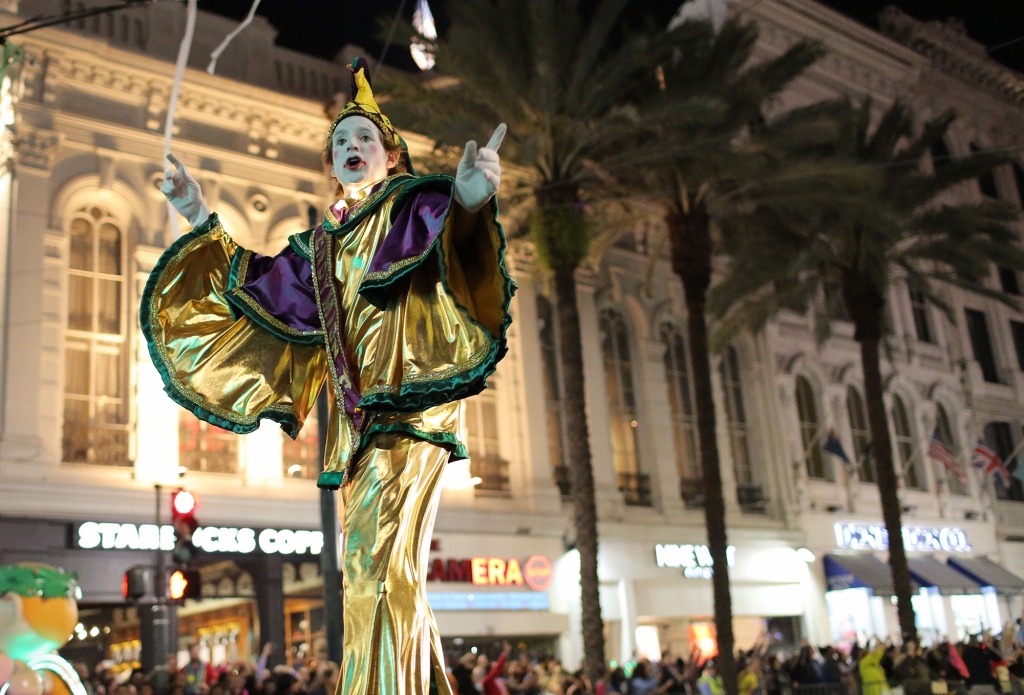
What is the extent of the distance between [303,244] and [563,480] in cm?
2006

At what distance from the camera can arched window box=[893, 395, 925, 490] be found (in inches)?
1243

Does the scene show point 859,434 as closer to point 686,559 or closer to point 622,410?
point 686,559

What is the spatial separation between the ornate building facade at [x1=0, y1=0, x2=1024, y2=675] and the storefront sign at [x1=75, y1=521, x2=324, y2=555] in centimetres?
3

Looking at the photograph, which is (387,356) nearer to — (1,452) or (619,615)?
(1,452)

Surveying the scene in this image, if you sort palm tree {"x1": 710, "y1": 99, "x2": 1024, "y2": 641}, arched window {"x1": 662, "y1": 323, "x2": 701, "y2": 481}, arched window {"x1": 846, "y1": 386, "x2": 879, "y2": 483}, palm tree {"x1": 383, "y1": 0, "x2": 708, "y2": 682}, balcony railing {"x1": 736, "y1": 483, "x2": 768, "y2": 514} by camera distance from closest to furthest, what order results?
palm tree {"x1": 383, "y1": 0, "x2": 708, "y2": 682}
palm tree {"x1": 710, "y1": 99, "x2": 1024, "y2": 641}
arched window {"x1": 662, "y1": 323, "x2": 701, "y2": 481}
balcony railing {"x1": 736, "y1": 483, "x2": 768, "y2": 514}
arched window {"x1": 846, "y1": 386, "x2": 879, "y2": 483}

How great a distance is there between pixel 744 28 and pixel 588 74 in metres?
3.12

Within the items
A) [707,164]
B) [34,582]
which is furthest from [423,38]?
[34,582]

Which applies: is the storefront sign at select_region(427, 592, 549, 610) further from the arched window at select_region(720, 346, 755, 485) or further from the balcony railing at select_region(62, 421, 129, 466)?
the arched window at select_region(720, 346, 755, 485)

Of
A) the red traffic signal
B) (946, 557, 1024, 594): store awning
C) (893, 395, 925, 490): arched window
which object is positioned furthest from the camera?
(893, 395, 925, 490): arched window

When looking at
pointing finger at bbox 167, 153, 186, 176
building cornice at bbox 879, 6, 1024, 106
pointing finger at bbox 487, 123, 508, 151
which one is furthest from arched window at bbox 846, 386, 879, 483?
pointing finger at bbox 487, 123, 508, 151

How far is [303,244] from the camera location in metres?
3.99

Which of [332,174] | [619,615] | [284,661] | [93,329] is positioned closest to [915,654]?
[619,615]

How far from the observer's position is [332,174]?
4023 millimetres

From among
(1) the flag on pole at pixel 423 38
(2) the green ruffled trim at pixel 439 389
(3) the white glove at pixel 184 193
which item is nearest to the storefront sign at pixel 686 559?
(1) the flag on pole at pixel 423 38
